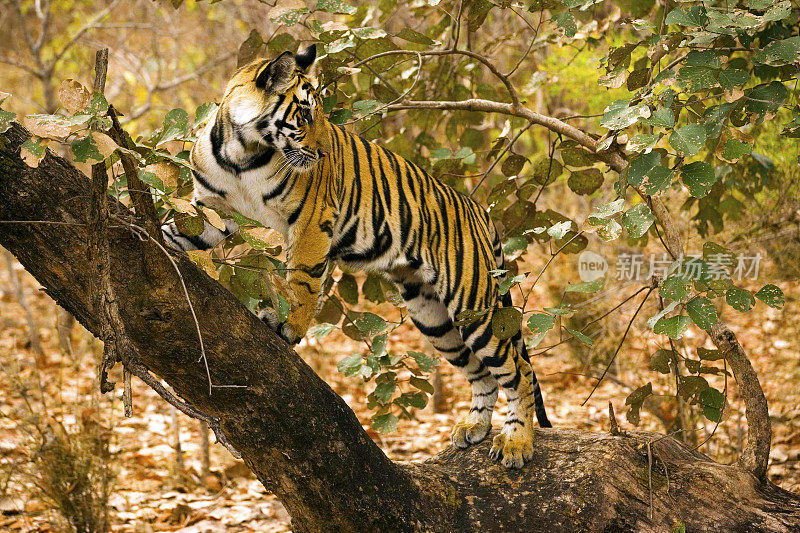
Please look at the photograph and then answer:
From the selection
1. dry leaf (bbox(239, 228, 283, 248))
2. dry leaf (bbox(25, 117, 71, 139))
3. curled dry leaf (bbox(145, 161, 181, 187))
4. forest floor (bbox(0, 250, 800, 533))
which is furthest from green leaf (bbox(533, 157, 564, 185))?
dry leaf (bbox(25, 117, 71, 139))

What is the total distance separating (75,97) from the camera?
1.98 m

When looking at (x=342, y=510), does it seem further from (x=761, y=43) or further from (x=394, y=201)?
(x=761, y=43)

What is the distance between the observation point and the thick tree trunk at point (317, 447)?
7.30 ft

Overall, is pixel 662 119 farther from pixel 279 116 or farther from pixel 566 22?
pixel 279 116

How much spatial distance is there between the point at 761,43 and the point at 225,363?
2.67 metres

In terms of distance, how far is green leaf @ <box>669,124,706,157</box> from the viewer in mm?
2514

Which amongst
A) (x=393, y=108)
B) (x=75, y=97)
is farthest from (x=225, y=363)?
(x=393, y=108)

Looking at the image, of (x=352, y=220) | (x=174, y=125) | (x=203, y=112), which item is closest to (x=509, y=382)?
(x=352, y=220)

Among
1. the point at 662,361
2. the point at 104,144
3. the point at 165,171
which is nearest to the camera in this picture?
the point at 104,144

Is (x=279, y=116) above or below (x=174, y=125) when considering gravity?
above

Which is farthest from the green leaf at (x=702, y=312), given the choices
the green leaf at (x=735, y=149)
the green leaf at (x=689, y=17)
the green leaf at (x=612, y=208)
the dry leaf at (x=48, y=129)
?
the dry leaf at (x=48, y=129)

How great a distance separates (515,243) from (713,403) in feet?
3.98

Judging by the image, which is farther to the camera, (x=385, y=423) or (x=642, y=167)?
(x=385, y=423)

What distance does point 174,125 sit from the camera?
2.41 m
